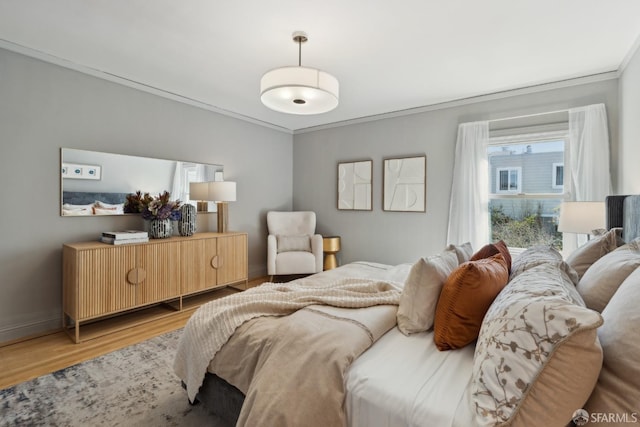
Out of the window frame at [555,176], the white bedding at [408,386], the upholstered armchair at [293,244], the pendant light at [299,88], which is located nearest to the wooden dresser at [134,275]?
the upholstered armchair at [293,244]

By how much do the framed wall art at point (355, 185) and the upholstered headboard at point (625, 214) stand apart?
8.95 feet

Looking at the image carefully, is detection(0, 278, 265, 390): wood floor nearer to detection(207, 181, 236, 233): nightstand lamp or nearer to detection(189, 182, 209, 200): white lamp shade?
detection(207, 181, 236, 233): nightstand lamp

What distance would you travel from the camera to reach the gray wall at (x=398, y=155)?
131 inches

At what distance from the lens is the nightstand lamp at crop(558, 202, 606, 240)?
2460mm

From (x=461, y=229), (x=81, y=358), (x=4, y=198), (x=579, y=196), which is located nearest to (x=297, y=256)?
(x=461, y=229)

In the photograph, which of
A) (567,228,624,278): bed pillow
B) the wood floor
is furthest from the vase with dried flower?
(567,228,624,278): bed pillow

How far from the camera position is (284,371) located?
1.25m

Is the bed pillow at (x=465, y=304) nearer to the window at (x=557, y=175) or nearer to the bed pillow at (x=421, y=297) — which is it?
the bed pillow at (x=421, y=297)

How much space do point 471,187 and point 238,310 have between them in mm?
3199

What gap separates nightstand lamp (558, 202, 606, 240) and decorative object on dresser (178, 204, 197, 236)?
380cm

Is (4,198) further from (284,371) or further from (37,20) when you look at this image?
(284,371)

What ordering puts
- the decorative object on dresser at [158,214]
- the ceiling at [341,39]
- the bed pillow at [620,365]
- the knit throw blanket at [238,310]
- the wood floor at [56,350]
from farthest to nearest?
the decorative object on dresser at [158,214] < the wood floor at [56,350] < the ceiling at [341,39] < the knit throw blanket at [238,310] < the bed pillow at [620,365]

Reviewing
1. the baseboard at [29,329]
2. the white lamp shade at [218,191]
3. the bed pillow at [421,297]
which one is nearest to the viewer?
the bed pillow at [421,297]

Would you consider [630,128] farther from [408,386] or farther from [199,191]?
[199,191]
